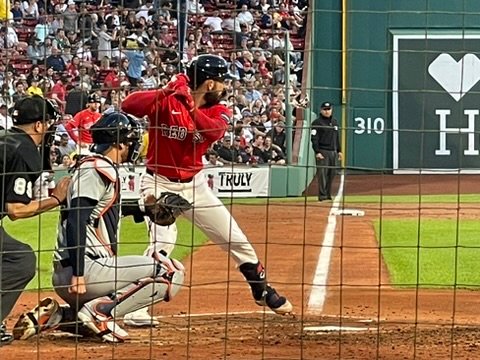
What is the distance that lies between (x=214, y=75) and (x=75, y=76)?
30.5 feet

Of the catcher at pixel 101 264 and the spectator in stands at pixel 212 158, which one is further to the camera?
the spectator in stands at pixel 212 158

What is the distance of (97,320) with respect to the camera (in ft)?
22.7

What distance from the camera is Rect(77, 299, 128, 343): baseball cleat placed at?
6.93m

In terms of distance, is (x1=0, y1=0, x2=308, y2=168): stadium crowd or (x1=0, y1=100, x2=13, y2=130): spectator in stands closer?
(x1=0, y1=100, x2=13, y2=130): spectator in stands

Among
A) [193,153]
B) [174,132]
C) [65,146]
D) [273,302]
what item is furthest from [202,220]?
[65,146]

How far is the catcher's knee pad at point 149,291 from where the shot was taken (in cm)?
698

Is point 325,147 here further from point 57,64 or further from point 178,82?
point 178,82

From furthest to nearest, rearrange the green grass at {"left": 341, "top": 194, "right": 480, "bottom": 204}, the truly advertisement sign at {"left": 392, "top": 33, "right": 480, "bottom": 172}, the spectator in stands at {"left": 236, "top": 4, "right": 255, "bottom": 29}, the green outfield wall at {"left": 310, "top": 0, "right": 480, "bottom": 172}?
the truly advertisement sign at {"left": 392, "top": 33, "right": 480, "bottom": 172} < the green outfield wall at {"left": 310, "top": 0, "right": 480, "bottom": 172} < the spectator in stands at {"left": 236, "top": 4, "right": 255, "bottom": 29} < the green grass at {"left": 341, "top": 194, "right": 480, "bottom": 204}

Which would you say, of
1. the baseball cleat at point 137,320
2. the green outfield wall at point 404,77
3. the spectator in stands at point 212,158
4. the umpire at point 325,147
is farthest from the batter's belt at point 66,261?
the green outfield wall at point 404,77

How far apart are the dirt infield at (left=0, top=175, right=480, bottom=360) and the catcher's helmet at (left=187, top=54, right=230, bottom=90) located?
1.19 metres

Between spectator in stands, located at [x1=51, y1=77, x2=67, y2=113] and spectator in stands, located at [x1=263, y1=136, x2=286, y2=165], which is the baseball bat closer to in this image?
spectator in stands, located at [x1=51, y1=77, x2=67, y2=113]

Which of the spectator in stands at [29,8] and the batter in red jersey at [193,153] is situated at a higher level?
the spectator in stands at [29,8]

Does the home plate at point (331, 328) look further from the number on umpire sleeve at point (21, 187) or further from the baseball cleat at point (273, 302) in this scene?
the number on umpire sleeve at point (21, 187)

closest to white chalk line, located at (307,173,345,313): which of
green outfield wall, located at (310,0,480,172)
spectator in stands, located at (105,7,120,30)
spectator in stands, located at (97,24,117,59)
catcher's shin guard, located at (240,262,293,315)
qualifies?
catcher's shin guard, located at (240,262,293,315)
